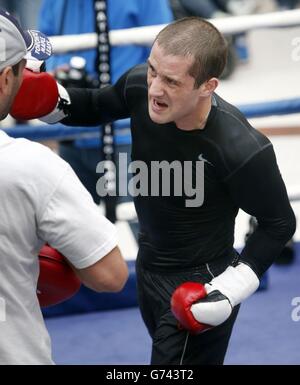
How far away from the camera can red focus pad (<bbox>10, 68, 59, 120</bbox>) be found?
2.48m

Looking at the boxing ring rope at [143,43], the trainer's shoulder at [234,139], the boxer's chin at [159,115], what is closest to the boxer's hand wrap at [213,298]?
the trainer's shoulder at [234,139]

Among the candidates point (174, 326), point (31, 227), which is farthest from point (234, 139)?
point (31, 227)

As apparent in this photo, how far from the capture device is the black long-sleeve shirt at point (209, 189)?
2268 millimetres

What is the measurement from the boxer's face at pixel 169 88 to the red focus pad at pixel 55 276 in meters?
0.48

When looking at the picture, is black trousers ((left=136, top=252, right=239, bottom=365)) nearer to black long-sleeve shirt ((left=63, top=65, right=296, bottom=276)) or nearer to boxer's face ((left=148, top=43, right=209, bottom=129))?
black long-sleeve shirt ((left=63, top=65, right=296, bottom=276))

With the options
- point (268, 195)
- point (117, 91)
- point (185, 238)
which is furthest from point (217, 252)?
point (117, 91)

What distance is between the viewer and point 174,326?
7.72 ft

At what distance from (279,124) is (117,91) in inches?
133

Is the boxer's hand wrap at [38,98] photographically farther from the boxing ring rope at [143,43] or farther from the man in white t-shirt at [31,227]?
the boxing ring rope at [143,43]

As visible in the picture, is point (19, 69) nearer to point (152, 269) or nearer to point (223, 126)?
point (223, 126)

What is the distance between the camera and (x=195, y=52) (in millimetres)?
2211

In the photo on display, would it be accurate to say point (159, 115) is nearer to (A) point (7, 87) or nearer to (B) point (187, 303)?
(B) point (187, 303)

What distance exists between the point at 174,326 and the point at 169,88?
578 mm

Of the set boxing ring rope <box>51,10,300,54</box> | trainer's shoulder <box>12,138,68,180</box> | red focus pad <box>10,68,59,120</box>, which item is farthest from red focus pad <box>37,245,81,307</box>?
boxing ring rope <box>51,10,300,54</box>
